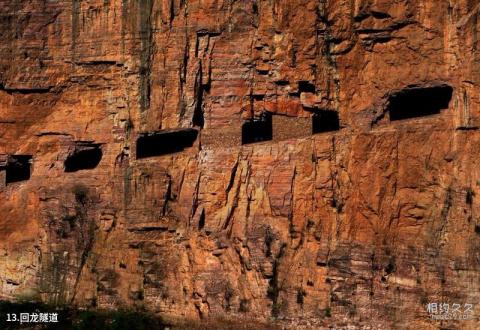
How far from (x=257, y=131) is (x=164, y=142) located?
6.89ft

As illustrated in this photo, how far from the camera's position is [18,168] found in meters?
18.0

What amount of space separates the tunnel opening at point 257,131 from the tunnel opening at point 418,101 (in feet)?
8.27

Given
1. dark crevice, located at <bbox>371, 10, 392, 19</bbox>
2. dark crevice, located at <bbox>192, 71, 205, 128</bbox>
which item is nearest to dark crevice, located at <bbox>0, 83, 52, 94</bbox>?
dark crevice, located at <bbox>192, 71, 205, 128</bbox>

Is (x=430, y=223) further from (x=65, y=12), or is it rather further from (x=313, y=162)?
(x=65, y=12)

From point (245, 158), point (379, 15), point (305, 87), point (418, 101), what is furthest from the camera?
point (245, 158)

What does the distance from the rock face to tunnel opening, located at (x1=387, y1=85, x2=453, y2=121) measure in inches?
1.7

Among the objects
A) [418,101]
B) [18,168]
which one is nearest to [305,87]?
[418,101]

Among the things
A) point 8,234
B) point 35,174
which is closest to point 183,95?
point 35,174

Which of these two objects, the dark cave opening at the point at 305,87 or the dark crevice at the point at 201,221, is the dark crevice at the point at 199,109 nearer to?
the dark crevice at the point at 201,221

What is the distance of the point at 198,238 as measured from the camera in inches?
629

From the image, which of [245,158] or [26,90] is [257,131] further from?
[26,90]

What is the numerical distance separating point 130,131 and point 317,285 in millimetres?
5150

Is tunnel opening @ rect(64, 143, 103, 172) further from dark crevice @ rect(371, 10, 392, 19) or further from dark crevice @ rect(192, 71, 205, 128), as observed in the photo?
dark crevice @ rect(371, 10, 392, 19)

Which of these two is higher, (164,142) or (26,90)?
(26,90)
